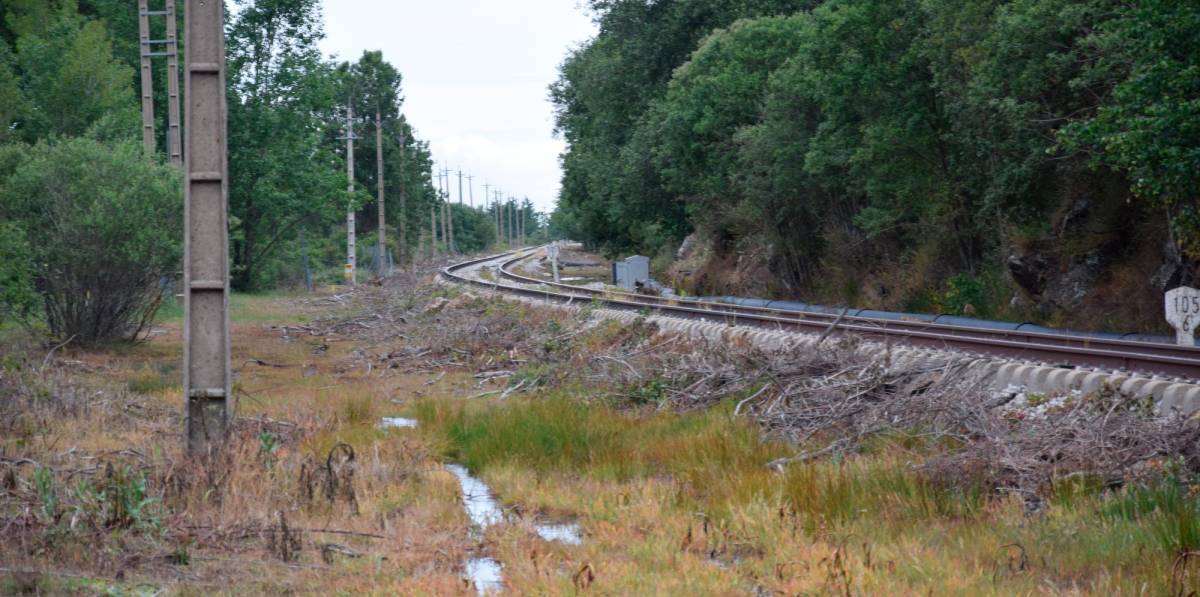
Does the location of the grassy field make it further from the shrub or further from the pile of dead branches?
the shrub

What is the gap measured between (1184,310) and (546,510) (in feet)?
32.2

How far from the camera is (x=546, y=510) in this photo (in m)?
8.76

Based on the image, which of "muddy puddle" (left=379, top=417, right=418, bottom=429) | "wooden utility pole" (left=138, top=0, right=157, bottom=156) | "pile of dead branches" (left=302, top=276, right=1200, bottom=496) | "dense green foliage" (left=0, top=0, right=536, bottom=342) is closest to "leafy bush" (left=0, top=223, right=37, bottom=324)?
"dense green foliage" (left=0, top=0, right=536, bottom=342)

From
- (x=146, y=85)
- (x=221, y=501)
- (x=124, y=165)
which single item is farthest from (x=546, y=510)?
(x=146, y=85)

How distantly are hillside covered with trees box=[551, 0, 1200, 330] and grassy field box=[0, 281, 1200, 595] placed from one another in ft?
29.5

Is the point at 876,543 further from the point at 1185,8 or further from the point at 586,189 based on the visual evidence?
the point at 586,189

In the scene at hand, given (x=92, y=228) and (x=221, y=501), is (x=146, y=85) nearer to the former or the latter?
(x=92, y=228)

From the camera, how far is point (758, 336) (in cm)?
1648

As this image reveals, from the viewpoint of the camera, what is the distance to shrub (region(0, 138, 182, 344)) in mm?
19266

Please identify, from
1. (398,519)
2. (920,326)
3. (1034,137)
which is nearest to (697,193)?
(1034,137)

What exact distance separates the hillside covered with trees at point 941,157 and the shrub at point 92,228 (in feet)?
50.5

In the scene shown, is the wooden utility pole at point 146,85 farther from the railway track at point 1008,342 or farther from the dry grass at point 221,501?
the dry grass at point 221,501

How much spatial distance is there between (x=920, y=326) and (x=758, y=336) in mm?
2478

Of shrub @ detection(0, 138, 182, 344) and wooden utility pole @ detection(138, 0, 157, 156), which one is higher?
wooden utility pole @ detection(138, 0, 157, 156)
